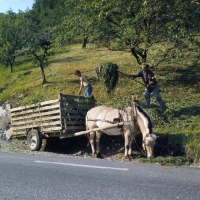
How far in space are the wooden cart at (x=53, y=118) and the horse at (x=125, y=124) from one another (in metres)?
0.51

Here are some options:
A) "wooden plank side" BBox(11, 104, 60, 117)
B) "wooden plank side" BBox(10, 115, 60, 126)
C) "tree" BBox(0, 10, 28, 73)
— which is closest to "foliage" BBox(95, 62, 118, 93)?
"wooden plank side" BBox(11, 104, 60, 117)

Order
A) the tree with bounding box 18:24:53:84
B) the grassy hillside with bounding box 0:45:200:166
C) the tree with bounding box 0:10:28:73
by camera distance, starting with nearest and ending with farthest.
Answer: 1. the grassy hillside with bounding box 0:45:200:166
2. the tree with bounding box 18:24:53:84
3. the tree with bounding box 0:10:28:73

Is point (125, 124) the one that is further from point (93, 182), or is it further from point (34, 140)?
point (93, 182)

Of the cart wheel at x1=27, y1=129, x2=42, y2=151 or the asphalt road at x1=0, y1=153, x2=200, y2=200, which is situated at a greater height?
the cart wheel at x1=27, y1=129, x2=42, y2=151

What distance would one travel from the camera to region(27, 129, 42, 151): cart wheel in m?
13.4

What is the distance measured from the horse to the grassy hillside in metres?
0.68

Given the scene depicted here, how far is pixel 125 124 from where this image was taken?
11.3m

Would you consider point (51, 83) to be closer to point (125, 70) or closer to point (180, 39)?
point (125, 70)

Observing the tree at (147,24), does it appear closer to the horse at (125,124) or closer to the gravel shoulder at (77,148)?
the horse at (125,124)

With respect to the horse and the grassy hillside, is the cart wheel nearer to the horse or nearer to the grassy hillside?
the grassy hillside

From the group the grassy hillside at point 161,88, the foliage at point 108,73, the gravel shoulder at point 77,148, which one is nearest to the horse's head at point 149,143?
the grassy hillside at point 161,88

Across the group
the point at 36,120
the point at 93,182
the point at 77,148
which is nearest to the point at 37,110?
the point at 36,120

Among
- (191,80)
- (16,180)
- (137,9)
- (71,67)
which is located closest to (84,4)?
(137,9)

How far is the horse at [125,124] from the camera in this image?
34.2 ft
